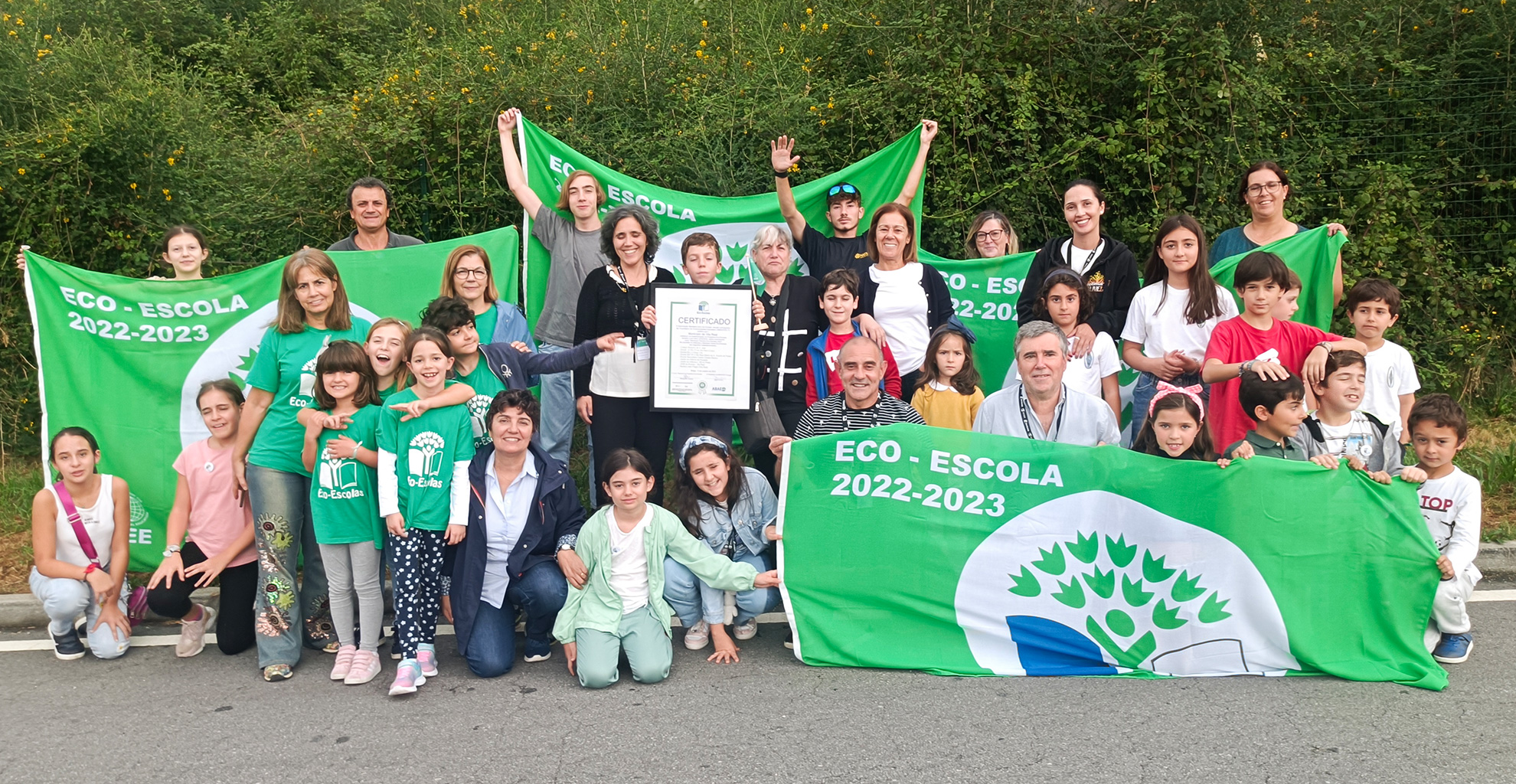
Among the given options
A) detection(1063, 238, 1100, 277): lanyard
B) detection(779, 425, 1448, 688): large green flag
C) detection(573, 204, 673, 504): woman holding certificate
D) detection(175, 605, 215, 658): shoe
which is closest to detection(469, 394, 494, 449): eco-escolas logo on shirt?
detection(573, 204, 673, 504): woman holding certificate

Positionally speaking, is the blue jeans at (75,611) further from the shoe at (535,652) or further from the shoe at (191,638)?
the shoe at (535,652)

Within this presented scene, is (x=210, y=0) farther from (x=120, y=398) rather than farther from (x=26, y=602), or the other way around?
(x=26, y=602)

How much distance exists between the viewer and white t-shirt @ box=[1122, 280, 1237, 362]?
5.64 meters

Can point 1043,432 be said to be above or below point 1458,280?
below

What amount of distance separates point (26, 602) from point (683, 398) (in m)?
3.48

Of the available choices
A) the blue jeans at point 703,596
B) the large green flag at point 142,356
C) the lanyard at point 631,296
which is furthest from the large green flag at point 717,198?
the blue jeans at point 703,596

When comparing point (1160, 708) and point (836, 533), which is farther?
point (836, 533)

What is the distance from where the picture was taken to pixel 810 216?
731 centimetres

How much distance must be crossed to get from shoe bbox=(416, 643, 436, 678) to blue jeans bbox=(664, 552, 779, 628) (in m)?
1.04

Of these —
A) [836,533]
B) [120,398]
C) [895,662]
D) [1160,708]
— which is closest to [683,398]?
[836,533]

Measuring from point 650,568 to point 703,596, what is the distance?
31 centimetres

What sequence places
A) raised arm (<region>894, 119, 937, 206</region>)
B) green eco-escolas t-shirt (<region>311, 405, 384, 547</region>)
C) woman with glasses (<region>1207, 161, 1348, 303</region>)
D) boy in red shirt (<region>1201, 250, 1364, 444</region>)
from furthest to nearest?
raised arm (<region>894, 119, 937, 206</region>)
woman with glasses (<region>1207, 161, 1348, 303</region>)
boy in red shirt (<region>1201, 250, 1364, 444</region>)
green eco-escolas t-shirt (<region>311, 405, 384, 547</region>)

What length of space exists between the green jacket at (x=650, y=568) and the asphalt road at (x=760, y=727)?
0.28 metres

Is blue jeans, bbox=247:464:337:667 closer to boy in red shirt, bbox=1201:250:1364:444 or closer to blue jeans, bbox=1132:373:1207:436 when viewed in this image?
blue jeans, bbox=1132:373:1207:436
